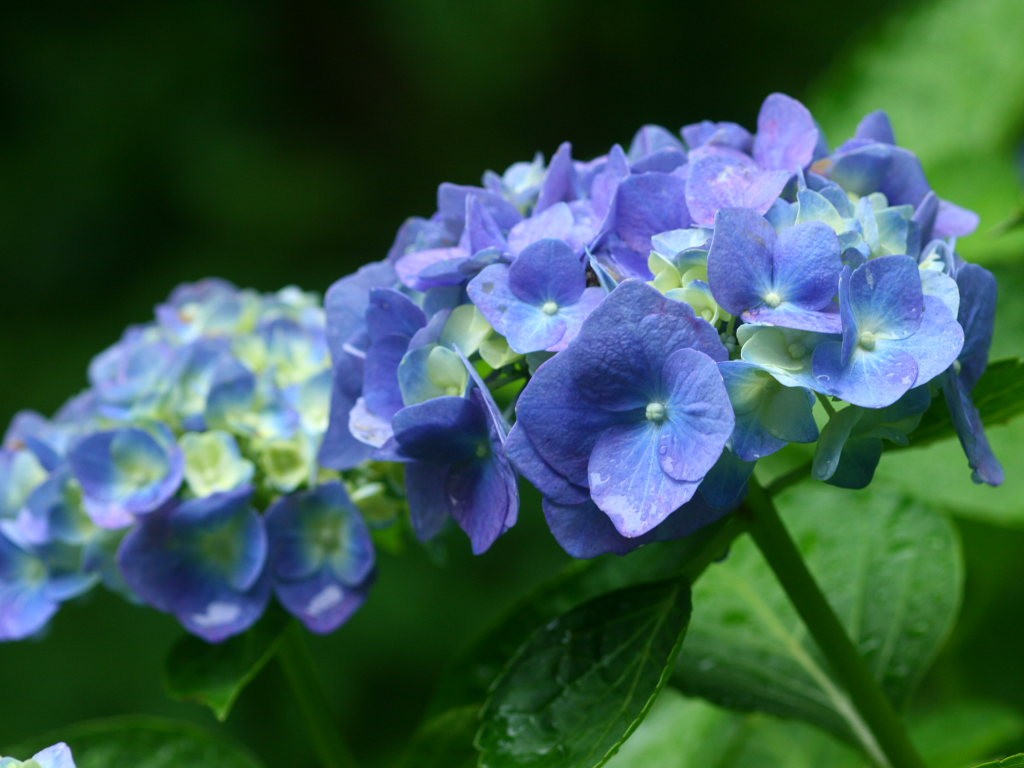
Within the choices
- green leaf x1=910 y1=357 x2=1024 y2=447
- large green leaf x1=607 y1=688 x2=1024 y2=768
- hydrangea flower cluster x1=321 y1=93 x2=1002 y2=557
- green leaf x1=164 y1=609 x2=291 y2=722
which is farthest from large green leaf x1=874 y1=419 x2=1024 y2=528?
green leaf x1=164 y1=609 x2=291 y2=722

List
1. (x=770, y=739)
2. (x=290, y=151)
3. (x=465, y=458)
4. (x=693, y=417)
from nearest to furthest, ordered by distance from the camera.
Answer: (x=693, y=417) → (x=465, y=458) → (x=770, y=739) → (x=290, y=151)

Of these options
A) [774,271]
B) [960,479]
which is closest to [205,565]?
[774,271]

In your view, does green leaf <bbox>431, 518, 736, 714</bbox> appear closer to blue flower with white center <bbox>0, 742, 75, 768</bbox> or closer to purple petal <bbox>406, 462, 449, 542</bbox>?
purple petal <bbox>406, 462, 449, 542</bbox>

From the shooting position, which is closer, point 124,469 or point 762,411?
point 762,411

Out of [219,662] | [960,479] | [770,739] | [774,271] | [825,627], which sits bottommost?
[770,739]

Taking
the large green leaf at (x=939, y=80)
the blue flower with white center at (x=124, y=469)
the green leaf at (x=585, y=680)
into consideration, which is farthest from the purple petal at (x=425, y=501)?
the large green leaf at (x=939, y=80)

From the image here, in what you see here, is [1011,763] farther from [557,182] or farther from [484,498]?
[557,182]

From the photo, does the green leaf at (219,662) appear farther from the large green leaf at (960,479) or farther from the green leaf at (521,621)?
the large green leaf at (960,479)

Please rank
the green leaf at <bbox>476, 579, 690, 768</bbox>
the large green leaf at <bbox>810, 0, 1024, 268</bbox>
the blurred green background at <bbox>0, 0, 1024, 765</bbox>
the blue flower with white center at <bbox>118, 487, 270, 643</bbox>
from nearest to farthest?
the green leaf at <bbox>476, 579, 690, 768</bbox> → the blue flower with white center at <bbox>118, 487, 270, 643</bbox> → the large green leaf at <bbox>810, 0, 1024, 268</bbox> → the blurred green background at <bbox>0, 0, 1024, 765</bbox>
